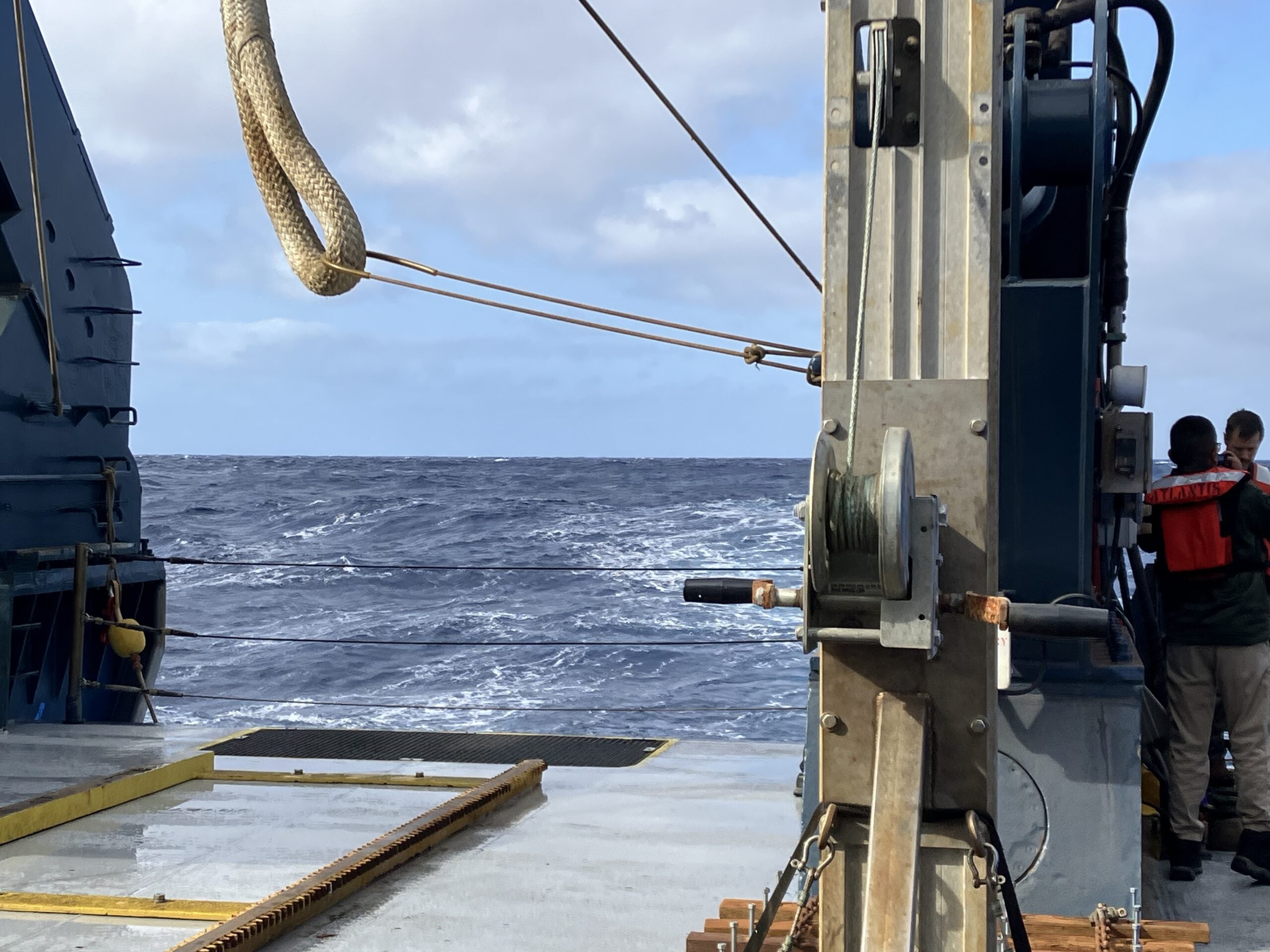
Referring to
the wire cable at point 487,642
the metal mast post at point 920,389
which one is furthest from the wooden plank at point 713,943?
the wire cable at point 487,642

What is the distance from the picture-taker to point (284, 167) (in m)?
4.98

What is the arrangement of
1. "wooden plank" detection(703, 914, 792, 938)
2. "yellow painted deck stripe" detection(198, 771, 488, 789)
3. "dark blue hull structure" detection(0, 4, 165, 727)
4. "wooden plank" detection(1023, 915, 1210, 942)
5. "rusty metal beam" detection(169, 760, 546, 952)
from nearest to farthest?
"wooden plank" detection(703, 914, 792, 938), "wooden plank" detection(1023, 915, 1210, 942), "rusty metal beam" detection(169, 760, 546, 952), "yellow painted deck stripe" detection(198, 771, 488, 789), "dark blue hull structure" detection(0, 4, 165, 727)

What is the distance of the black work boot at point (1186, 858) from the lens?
4598mm

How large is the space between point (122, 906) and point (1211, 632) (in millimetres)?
3771

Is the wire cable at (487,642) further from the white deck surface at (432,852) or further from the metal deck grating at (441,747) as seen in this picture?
the white deck surface at (432,852)

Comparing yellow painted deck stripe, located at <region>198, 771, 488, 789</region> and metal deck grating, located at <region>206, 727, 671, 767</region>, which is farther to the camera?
metal deck grating, located at <region>206, 727, 671, 767</region>

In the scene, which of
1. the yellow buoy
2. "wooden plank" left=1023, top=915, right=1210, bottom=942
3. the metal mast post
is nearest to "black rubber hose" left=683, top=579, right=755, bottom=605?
the metal mast post

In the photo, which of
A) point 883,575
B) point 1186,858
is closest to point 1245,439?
point 1186,858

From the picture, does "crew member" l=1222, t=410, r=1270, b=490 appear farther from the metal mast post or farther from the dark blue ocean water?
the dark blue ocean water

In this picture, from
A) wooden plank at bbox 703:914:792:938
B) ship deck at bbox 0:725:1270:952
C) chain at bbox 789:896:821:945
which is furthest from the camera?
ship deck at bbox 0:725:1270:952

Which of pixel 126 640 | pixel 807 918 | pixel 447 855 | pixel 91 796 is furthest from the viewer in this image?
pixel 126 640

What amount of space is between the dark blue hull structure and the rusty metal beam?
346 cm

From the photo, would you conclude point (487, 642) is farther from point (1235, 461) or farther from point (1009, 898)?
point (1009, 898)

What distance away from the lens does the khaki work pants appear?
4.62m
